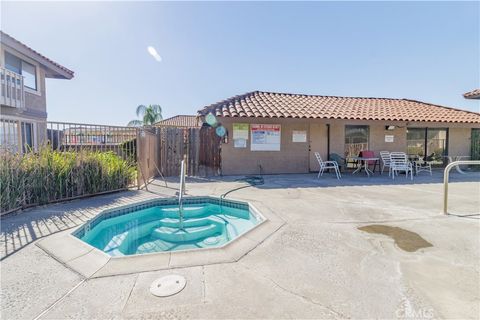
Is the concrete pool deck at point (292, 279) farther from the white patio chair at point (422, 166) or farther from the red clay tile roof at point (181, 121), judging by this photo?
the red clay tile roof at point (181, 121)

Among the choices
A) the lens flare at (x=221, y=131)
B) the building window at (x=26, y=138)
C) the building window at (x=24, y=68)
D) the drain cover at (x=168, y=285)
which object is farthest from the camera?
the lens flare at (x=221, y=131)

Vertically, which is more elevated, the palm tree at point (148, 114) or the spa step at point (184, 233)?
the palm tree at point (148, 114)

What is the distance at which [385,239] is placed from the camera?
359 cm

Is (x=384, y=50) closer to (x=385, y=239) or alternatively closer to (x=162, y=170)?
(x=385, y=239)

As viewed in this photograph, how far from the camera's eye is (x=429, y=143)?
12.8m

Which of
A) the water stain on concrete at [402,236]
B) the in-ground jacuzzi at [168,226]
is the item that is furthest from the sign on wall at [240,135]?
the water stain on concrete at [402,236]

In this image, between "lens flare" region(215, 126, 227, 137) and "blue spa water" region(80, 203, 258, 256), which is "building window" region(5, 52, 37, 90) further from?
"blue spa water" region(80, 203, 258, 256)

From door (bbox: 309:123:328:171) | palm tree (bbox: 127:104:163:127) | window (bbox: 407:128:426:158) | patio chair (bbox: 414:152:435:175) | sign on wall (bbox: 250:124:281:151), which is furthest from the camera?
palm tree (bbox: 127:104:163:127)

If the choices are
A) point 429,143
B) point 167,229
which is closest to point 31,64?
point 167,229

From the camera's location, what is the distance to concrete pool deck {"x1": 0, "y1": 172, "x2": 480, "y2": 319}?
6.69 ft

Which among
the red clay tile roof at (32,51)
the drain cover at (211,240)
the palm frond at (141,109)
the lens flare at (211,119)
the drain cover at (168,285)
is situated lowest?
the drain cover at (211,240)

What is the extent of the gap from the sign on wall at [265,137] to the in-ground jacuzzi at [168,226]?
16.8 ft

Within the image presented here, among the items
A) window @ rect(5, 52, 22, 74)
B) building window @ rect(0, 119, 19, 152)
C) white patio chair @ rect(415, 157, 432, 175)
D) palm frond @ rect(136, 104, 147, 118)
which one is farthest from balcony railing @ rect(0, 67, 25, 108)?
palm frond @ rect(136, 104, 147, 118)

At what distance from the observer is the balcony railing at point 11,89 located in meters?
8.84
